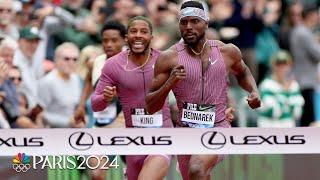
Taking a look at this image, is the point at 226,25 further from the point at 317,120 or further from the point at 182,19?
the point at 182,19

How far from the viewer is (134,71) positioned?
12.8 m

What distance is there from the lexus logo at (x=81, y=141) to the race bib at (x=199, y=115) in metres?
0.86

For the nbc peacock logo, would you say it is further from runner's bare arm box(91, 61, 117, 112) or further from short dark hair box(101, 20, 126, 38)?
short dark hair box(101, 20, 126, 38)

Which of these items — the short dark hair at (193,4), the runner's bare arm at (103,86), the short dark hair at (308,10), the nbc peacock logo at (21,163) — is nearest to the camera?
the short dark hair at (193,4)

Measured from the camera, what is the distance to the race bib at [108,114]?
46.4 feet

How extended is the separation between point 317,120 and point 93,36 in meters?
2.98

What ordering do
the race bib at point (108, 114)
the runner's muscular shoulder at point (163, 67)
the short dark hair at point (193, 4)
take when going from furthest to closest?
the race bib at point (108, 114), the short dark hair at point (193, 4), the runner's muscular shoulder at point (163, 67)

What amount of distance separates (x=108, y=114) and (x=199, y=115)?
2.20 metres

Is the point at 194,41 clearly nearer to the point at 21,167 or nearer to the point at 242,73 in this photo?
the point at 242,73

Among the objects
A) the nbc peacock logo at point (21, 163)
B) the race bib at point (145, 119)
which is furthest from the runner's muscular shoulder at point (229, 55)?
the nbc peacock logo at point (21, 163)

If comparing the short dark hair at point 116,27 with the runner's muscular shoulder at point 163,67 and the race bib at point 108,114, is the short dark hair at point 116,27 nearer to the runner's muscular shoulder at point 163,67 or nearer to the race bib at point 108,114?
the race bib at point 108,114

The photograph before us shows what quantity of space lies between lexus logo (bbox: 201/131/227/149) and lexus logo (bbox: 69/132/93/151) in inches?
39.2

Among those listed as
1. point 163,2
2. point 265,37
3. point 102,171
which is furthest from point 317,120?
point 102,171

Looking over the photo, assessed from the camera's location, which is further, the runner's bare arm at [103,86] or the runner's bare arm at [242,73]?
the runner's bare arm at [103,86]
